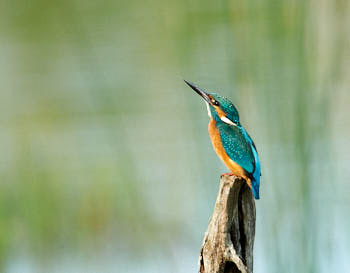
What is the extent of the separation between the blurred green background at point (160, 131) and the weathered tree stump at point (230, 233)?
32 cm

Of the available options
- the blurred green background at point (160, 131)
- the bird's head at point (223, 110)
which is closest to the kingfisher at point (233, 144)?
the bird's head at point (223, 110)

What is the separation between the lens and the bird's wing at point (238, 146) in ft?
7.61

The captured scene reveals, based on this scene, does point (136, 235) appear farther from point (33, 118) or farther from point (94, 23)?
point (94, 23)

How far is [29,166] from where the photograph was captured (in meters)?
3.64

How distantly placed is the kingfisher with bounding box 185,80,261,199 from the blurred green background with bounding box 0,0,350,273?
150 mm

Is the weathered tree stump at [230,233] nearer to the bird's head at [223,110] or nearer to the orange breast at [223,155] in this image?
the orange breast at [223,155]

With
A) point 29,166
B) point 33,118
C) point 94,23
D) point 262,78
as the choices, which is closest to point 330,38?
point 262,78

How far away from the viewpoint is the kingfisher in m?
2.29

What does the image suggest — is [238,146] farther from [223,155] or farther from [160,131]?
[160,131]

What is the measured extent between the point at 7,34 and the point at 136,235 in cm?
309

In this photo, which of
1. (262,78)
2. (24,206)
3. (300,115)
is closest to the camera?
(300,115)

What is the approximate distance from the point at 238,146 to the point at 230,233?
1.40ft

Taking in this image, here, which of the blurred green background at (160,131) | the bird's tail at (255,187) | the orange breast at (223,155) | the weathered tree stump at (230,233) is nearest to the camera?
the weathered tree stump at (230,233)

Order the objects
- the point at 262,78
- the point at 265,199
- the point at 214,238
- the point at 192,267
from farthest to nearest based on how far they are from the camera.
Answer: the point at 192,267, the point at 262,78, the point at 265,199, the point at 214,238
